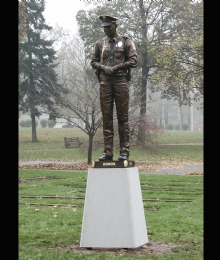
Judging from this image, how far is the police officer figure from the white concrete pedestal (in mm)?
411

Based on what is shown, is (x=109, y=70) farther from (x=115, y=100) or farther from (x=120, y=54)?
(x=115, y=100)

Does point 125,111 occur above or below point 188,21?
below

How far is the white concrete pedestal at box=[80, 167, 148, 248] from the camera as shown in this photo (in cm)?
898

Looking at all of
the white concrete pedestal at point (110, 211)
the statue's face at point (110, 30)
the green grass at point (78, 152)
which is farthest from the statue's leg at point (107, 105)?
the green grass at point (78, 152)

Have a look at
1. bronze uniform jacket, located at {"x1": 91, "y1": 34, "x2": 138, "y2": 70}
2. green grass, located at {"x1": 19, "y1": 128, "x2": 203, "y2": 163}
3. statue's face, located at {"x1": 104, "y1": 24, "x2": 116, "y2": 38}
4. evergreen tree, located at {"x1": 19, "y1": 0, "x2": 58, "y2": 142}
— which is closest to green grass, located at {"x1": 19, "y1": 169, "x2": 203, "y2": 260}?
bronze uniform jacket, located at {"x1": 91, "y1": 34, "x2": 138, "y2": 70}

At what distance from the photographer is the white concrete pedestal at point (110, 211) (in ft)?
29.5

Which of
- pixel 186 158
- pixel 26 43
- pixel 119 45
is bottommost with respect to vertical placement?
pixel 186 158

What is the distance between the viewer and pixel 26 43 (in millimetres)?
46062

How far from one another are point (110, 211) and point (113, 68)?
221 centimetres

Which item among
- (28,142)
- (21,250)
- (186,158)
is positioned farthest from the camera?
(28,142)

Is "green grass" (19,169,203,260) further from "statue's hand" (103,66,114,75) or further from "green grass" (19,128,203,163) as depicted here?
"green grass" (19,128,203,163)

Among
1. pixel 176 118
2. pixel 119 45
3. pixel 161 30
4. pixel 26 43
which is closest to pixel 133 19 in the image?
pixel 161 30
